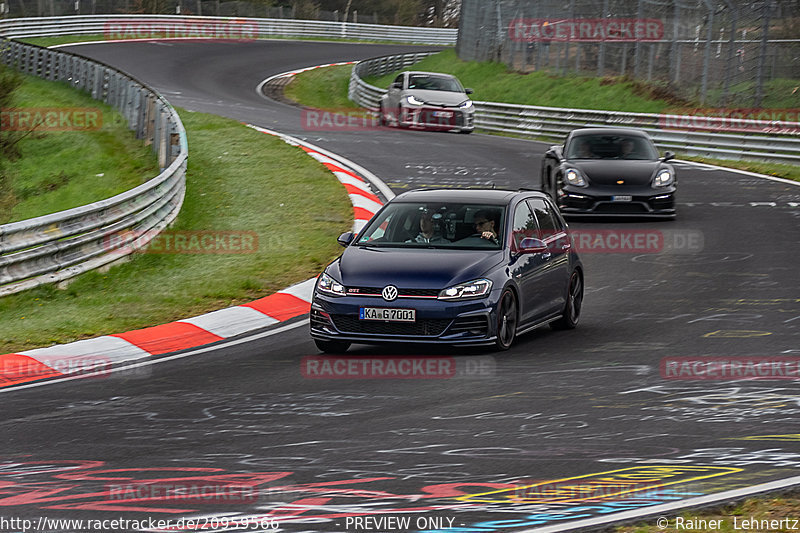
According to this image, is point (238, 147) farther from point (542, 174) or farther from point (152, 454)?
point (152, 454)

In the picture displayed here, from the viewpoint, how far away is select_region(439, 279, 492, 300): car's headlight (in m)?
10.2

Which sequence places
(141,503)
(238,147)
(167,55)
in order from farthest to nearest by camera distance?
(167,55) → (238,147) → (141,503)

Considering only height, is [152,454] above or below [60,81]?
above

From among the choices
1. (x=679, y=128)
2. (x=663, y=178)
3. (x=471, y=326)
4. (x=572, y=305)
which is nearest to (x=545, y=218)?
(x=572, y=305)

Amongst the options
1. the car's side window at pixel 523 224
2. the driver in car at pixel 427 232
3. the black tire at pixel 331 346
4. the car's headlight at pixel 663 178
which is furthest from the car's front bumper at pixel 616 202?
the black tire at pixel 331 346

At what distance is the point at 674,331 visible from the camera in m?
11.4

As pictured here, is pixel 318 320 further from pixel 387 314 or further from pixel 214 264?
pixel 214 264

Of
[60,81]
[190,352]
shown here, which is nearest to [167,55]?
[60,81]

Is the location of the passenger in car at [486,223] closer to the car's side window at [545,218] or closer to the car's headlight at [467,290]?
the car's side window at [545,218]

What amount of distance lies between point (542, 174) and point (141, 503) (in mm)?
15457

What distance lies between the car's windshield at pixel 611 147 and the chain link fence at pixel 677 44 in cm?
1184

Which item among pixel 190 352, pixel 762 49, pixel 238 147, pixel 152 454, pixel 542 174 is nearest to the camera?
pixel 152 454

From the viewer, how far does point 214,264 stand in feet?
52.0

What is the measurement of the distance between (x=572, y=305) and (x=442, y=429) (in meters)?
4.55
